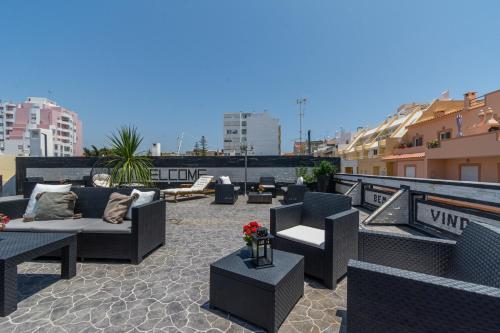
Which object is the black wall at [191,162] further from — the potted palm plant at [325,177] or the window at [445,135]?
the window at [445,135]

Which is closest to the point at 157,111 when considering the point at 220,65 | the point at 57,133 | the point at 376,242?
the point at 220,65

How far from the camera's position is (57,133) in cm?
5644

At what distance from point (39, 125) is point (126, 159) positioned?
6927 cm

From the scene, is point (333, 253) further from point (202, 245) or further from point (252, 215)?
point (252, 215)

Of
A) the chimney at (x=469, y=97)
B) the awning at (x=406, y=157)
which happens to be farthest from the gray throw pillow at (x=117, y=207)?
the chimney at (x=469, y=97)

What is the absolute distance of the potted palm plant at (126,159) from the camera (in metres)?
4.90

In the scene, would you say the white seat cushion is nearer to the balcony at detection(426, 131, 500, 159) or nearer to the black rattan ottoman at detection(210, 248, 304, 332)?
the black rattan ottoman at detection(210, 248, 304, 332)

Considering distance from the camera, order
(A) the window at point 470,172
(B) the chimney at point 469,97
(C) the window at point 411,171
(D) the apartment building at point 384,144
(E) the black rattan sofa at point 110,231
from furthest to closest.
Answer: (D) the apartment building at point 384,144 → (C) the window at point 411,171 → (B) the chimney at point 469,97 → (A) the window at point 470,172 → (E) the black rattan sofa at point 110,231

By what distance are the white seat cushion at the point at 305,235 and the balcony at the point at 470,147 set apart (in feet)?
41.8

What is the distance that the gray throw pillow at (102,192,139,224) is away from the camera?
3.36m

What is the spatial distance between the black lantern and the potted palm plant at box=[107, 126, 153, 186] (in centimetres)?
387

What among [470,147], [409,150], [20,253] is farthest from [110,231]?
[409,150]

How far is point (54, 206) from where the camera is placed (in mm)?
3457

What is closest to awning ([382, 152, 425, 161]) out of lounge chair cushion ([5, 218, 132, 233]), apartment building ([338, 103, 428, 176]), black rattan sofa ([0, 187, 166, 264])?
apartment building ([338, 103, 428, 176])
